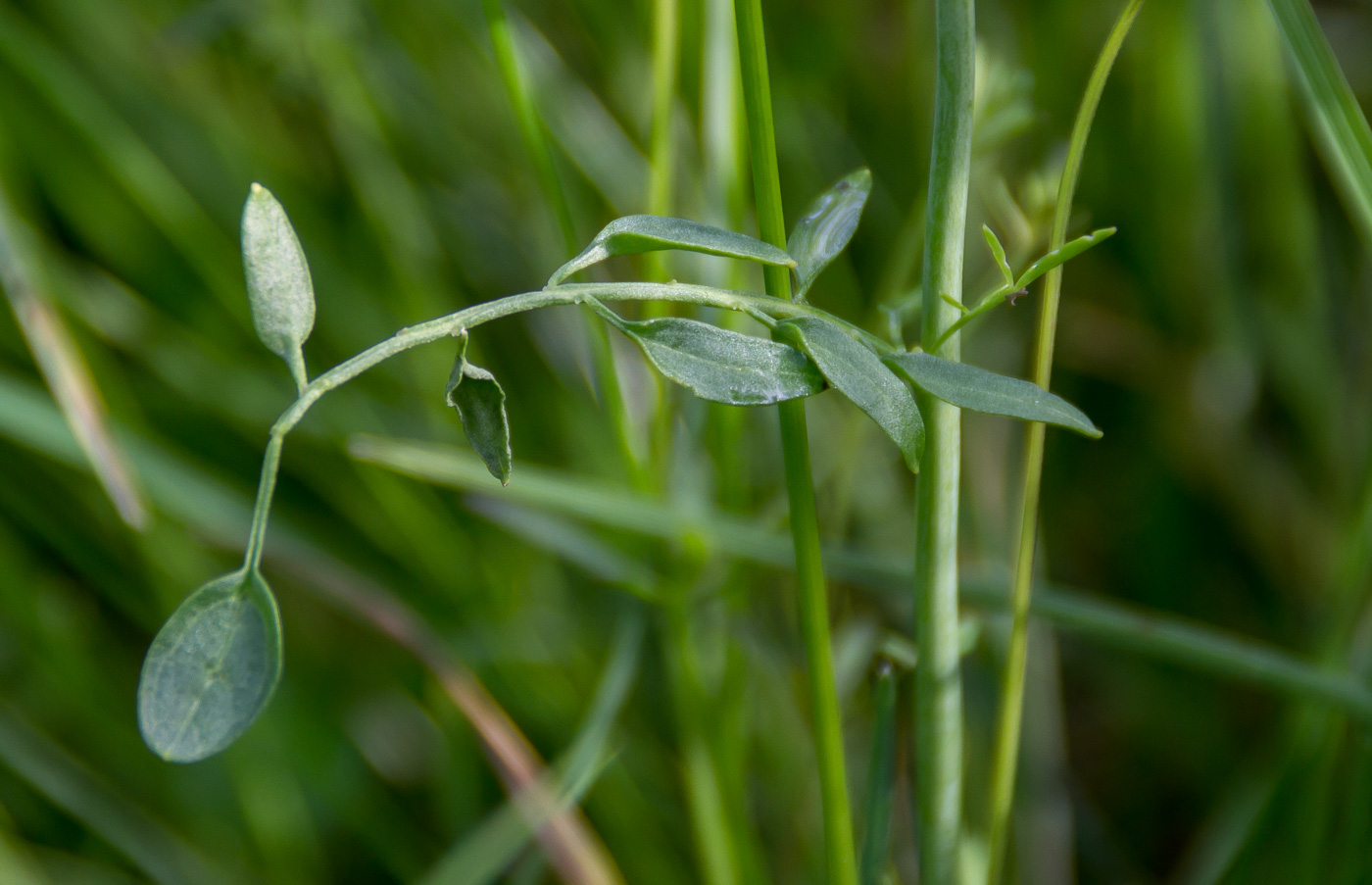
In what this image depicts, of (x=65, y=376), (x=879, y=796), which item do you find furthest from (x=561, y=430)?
(x=879, y=796)

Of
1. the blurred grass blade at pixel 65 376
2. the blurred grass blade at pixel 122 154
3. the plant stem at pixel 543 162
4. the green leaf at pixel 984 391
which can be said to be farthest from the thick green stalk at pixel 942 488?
the blurred grass blade at pixel 122 154

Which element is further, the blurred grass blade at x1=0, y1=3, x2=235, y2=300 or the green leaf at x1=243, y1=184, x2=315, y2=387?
the blurred grass blade at x1=0, y1=3, x2=235, y2=300

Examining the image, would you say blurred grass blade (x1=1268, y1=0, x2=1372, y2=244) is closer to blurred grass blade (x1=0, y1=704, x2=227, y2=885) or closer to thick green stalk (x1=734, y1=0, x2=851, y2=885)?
thick green stalk (x1=734, y1=0, x2=851, y2=885)

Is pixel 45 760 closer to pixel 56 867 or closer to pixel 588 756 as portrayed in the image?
pixel 56 867

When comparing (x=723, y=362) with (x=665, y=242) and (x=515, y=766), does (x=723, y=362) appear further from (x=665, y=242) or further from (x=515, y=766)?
(x=515, y=766)

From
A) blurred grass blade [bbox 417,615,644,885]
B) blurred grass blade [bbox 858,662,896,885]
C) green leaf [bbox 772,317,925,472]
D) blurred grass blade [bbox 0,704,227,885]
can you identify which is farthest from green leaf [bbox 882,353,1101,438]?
blurred grass blade [bbox 0,704,227,885]

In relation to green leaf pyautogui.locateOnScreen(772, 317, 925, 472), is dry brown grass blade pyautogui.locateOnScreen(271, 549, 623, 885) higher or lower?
lower

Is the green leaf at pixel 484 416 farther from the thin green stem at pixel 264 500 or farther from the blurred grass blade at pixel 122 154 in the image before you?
the blurred grass blade at pixel 122 154
